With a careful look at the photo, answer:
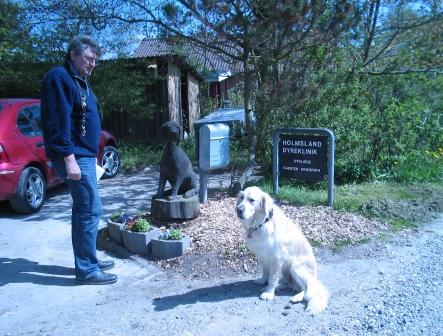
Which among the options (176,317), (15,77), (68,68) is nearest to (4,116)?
(68,68)

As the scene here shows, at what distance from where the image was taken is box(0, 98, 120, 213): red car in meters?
6.39

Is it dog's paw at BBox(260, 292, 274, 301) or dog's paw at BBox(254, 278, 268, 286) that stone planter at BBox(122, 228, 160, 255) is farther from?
dog's paw at BBox(260, 292, 274, 301)

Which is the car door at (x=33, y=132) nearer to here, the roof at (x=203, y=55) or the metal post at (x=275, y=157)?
the roof at (x=203, y=55)

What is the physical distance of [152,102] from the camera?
1466cm

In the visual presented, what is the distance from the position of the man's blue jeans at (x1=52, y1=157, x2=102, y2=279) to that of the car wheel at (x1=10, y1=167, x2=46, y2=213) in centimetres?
261

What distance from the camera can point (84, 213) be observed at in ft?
14.2

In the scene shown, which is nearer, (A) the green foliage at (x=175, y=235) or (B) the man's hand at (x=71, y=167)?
(B) the man's hand at (x=71, y=167)

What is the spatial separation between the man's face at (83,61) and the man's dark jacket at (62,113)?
5cm

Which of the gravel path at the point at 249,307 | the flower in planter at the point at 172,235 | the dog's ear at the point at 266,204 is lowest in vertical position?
the gravel path at the point at 249,307

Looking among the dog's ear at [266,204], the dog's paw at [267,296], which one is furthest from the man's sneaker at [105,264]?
the dog's ear at [266,204]

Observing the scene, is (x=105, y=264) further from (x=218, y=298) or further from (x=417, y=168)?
(x=417, y=168)

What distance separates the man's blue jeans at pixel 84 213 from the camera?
4238 millimetres

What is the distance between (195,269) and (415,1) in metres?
8.65

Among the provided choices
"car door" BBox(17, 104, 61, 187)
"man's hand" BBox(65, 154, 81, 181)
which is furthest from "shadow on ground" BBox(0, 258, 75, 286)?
"car door" BBox(17, 104, 61, 187)
